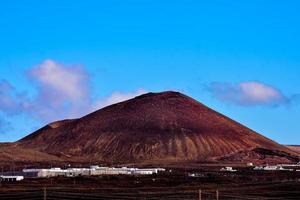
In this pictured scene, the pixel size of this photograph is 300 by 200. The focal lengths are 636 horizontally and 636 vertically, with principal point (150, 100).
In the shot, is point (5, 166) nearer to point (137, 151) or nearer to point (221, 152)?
point (137, 151)

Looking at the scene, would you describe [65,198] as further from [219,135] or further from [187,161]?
[219,135]

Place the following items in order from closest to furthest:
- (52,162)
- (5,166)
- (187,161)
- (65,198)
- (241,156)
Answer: (65,198), (5,166), (52,162), (187,161), (241,156)

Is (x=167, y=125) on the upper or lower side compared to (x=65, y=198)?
upper

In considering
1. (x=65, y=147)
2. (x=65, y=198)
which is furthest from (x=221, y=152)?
(x=65, y=198)

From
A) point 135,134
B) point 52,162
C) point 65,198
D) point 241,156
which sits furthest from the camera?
point 135,134

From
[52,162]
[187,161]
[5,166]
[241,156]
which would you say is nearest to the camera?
[5,166]

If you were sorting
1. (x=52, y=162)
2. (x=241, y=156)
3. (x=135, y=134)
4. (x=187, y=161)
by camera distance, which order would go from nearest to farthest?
(x=52, y=162) → (x=187, y=161) → (x=241, y=156) → (x=135, y=134)

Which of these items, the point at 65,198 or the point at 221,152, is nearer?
the point at 65,198

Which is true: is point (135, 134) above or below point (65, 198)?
above

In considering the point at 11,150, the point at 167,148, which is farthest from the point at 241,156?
the point at 11,150
